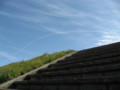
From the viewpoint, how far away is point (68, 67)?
5586 mm

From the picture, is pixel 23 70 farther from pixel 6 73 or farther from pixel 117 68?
pixel 117 68

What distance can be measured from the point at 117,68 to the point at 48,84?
158 cm

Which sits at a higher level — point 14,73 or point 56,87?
point 14,73

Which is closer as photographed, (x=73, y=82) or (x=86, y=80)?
(x=86, y=80)

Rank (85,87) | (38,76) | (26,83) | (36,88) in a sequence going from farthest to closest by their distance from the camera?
1. (38,76)
2. (26,83)
3. (36,88)
4. (85,87)

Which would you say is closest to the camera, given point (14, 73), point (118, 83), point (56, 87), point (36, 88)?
point (118, 83)

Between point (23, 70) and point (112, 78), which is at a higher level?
point (23, 70)

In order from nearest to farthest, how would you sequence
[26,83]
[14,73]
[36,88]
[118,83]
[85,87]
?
[118,83], [85,87], [36,88], [26,83], [14,73]

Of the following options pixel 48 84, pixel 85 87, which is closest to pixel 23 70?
pixel 48 84

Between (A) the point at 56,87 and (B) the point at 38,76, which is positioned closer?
(A) the point at 56,87

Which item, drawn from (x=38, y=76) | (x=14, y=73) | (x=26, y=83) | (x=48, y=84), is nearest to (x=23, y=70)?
(x=14, y=73)

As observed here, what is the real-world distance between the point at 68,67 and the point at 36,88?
3.67 feet

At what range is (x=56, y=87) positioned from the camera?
4355 millimetres

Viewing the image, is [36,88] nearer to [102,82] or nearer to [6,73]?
[102,82]
